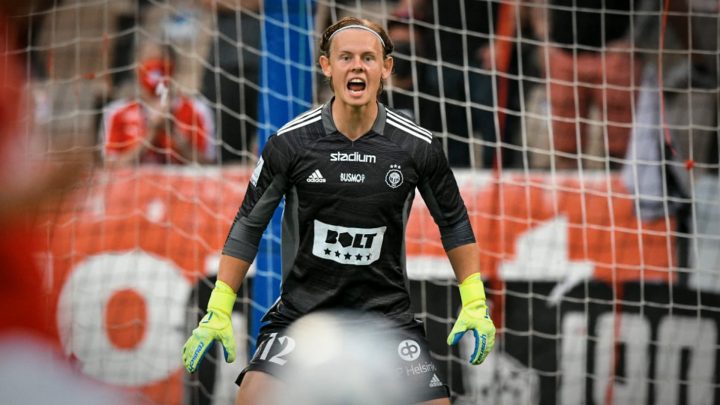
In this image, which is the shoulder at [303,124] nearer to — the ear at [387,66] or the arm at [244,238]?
the arm at [244,238]

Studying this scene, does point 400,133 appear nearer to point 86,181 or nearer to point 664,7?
point 86,181

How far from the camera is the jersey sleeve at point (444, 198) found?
3.98m

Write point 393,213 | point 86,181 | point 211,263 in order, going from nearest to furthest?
point 86,181 < point 393,213 < point 211,263

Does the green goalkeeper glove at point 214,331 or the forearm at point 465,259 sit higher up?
the forearm at point 465,259

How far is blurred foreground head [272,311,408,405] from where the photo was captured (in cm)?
378

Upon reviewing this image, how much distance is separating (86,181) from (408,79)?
4327mm

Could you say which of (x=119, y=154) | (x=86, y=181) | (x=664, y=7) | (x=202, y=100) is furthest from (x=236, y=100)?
(x=86, y=181)

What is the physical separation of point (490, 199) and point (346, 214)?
8.21 feet

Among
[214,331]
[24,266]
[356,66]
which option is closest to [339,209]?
[356,66]

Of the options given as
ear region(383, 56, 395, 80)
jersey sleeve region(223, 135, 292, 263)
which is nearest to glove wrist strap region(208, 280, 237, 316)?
jersey sleeve region(223, 135, 292, 263)

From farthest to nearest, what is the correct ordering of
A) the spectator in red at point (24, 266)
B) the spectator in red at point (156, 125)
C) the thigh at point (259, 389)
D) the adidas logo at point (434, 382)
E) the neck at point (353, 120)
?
the spectator in red at point (156, 125), the neck at point (353, 120), the adidas logo at point (434, 382), the thigh at point (259, 389), the spectator in red at point (24, 266)

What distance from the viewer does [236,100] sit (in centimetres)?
633

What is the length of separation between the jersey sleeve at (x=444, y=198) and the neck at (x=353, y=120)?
0.80ft

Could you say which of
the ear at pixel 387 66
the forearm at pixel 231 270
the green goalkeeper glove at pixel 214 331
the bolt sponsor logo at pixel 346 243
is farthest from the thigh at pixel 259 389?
the ear at pixel 387 66
